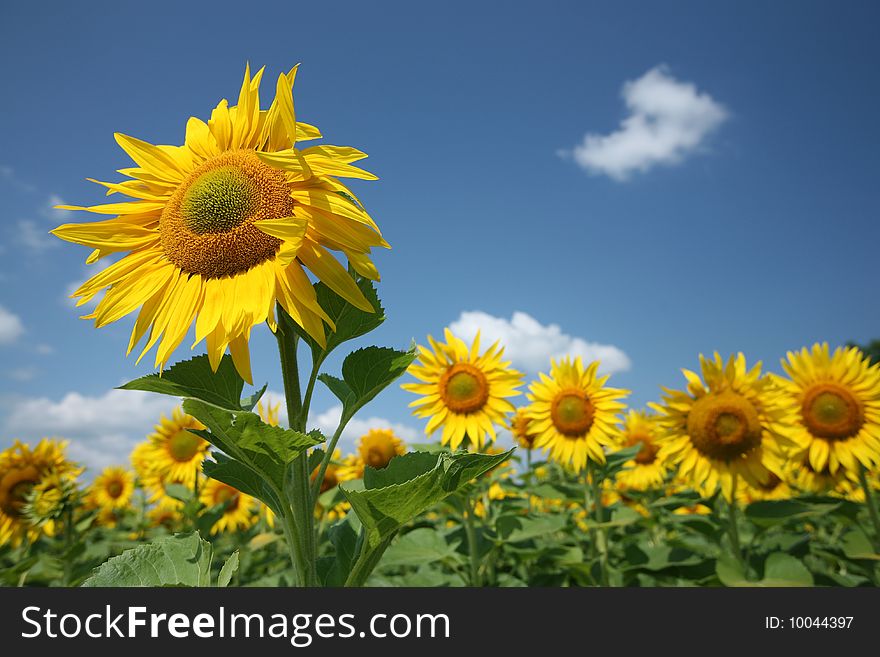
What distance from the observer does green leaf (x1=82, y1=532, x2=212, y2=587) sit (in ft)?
6.36

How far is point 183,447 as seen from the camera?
680 centimetres

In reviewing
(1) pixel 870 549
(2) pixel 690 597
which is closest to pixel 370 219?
(2) pixel 690 597

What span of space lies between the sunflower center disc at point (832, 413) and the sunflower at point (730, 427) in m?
0.52

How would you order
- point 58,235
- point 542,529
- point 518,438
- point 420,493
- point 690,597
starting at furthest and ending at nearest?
point 518,438
point 542,529
point 690,597
point 58,235
point 420,493

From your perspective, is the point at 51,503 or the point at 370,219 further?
the point at 51,503

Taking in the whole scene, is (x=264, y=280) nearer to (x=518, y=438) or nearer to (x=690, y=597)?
(x=690, y=597)

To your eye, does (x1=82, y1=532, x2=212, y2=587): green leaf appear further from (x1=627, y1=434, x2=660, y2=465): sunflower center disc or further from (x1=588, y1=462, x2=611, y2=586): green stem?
(x1=627, y1=434, x2=660, y2=465): sunflower center disc

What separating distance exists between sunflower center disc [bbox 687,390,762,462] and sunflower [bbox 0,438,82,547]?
5664 millimetres

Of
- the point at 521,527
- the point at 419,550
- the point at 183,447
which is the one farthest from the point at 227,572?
the point at 183,447

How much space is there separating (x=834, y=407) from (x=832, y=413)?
58 mm

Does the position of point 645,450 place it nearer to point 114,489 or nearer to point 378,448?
point 378,448

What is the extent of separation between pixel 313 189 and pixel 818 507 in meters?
4.50

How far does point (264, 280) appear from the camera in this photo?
1.86 metres

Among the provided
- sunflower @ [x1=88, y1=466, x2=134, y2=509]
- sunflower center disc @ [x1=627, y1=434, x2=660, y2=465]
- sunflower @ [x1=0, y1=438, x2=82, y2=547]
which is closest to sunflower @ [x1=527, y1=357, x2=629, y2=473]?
sunflower center disc @ [x1=627, y1=434, x2=660, y2=465]
